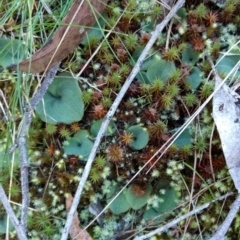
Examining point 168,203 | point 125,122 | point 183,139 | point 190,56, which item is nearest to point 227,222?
point 168,203

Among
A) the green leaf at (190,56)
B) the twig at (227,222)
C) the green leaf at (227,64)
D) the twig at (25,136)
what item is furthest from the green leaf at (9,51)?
the twig at (227,222)

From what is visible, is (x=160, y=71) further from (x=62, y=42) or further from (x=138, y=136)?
(x=62, y=42)

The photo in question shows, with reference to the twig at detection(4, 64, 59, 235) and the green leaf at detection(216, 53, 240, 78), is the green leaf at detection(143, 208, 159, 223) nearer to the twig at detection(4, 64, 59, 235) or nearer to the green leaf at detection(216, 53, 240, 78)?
the twig at detection(4, 64, 59, 235)

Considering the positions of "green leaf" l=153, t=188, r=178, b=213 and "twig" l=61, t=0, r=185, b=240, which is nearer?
"twig" l=61, t=0, r=185, b=240

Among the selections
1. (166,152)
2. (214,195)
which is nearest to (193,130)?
(166,152)

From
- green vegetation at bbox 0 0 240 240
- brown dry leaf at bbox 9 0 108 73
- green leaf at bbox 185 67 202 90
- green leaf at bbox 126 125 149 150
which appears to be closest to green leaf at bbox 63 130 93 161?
green vegetation at bbox 0 0 240 240

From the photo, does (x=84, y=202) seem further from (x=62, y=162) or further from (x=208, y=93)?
(x=208, y=93)
